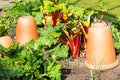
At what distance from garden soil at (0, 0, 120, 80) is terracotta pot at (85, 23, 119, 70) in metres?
0.08

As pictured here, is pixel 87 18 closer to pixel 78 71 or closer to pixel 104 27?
pixel 104 27

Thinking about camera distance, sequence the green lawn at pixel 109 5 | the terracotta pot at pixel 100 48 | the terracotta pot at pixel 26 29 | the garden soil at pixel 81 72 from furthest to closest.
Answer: the green lawn at pixel 109 5, the terracotta pot at pixel 26 29, the terracotta pot at pixel 100 48, the garden soil at pixel 81 72

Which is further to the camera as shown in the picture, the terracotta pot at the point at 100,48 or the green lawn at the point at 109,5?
the green lawn at the point at 109,5

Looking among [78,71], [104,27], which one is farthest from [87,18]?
[78,71]

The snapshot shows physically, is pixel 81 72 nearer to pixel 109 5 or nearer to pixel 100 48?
pixel 100 48

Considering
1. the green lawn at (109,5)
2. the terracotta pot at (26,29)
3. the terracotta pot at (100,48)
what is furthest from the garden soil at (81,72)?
the green lawn at (109,5)

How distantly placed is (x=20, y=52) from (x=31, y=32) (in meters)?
1.13

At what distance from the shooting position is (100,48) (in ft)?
A: 12.9

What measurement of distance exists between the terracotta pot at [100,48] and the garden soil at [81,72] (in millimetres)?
77

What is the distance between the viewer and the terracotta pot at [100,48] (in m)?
3.94

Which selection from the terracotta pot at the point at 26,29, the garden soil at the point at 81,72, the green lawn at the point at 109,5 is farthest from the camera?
the green lawn at the point at 109,5

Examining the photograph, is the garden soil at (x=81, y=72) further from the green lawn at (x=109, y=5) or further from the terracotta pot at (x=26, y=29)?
the green lawn at (x=109, y=5)

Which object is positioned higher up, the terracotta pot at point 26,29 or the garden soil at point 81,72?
the terracotta pot at point 26,29

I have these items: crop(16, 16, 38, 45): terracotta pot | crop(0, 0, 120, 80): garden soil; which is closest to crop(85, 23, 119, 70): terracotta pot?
crop(0, 0, 120, 80): garden soil
